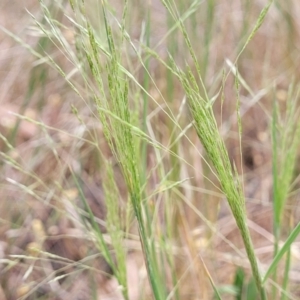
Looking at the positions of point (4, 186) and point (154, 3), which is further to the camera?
point (154, 3)

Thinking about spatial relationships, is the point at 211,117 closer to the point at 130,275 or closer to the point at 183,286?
the point at 183,286

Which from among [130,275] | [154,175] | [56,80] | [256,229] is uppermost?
[56,80]

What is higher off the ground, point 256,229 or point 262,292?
point 262,292

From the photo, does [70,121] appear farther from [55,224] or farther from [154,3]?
[154,3]

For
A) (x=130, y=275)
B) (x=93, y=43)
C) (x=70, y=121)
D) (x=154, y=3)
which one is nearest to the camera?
(x=93, y=43)

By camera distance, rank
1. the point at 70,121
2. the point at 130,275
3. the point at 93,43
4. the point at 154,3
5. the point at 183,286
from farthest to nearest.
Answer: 1. the point at 154,3
2. the point at 70,121
3. the point at 130,275
4. the point at 183,286
5. the point at 93,43

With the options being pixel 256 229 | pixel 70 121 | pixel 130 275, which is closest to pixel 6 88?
pixel 70 121
